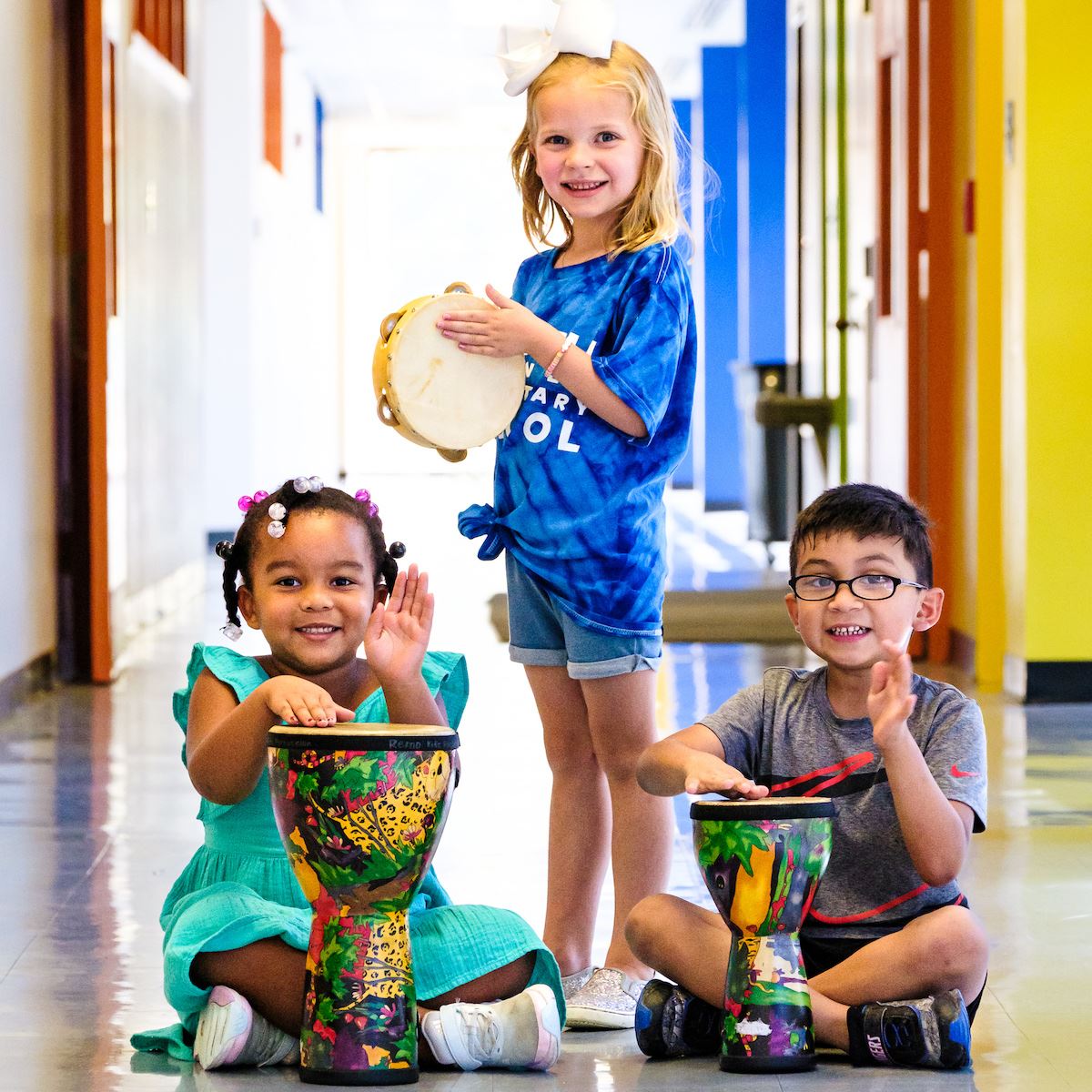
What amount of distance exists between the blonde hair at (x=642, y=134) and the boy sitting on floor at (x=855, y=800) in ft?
1.48

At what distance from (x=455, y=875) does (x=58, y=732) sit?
5.94ft

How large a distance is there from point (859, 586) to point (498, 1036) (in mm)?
635

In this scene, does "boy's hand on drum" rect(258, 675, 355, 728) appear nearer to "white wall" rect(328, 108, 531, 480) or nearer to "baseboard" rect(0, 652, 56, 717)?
"baseboard" rect(0, 652, 56, 717)

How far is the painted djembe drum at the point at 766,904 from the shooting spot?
1.83 metres

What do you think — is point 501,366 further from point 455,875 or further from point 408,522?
point 408,522

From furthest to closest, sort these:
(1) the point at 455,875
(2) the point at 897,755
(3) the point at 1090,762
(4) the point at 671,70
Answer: (4) the point at 671,70 → (3) the point at 1090,762 → (1) the point at 455,875 → (2) the point at 897,755

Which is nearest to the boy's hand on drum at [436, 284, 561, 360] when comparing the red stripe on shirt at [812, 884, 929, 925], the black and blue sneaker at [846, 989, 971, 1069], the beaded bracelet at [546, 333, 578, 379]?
the beaded bracelet at [546, 333, 578, 379]

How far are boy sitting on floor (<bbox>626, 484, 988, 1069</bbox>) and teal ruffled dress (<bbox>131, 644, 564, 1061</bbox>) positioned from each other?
165 mm

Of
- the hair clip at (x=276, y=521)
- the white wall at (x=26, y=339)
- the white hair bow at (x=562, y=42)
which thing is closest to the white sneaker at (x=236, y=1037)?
the hair clip at (x=276, y=521)

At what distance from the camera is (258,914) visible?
6.33 feet

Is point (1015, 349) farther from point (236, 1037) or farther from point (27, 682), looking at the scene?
point (236, 1037)

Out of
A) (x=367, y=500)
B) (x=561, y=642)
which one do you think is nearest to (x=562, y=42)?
(x=367, y=500)

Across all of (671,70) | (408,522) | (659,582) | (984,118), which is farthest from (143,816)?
(671,70)

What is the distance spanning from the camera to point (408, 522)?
10.6 m
